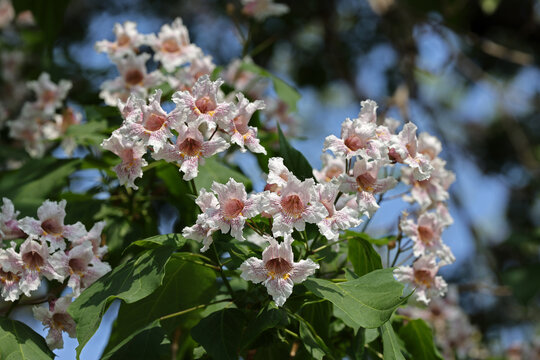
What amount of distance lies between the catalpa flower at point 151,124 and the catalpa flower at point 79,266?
29 centimetres

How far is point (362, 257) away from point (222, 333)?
38cm

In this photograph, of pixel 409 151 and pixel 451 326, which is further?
pixel 451 326

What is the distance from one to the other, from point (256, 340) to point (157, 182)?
800 millimetres

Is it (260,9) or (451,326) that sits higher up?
(260,9)

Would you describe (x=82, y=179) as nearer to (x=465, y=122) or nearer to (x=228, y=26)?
(x=228, y=26)

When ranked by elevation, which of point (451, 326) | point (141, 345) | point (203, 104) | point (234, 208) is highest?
point (203, 104)

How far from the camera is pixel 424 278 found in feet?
5.24

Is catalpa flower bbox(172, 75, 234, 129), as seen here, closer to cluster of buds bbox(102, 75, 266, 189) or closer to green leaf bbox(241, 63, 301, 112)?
cluster of buds bbox(102, 75, 266, 189)

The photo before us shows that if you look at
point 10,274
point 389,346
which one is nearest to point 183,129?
point 10,274

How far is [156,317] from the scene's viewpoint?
4.82ft

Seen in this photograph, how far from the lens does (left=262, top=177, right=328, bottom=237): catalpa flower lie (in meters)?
1.21

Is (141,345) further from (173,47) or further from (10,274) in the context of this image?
(173,47)

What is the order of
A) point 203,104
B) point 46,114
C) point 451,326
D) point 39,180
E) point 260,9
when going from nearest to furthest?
point 203,104
point 39,180
point 46,114
point 260,9
point 451,326

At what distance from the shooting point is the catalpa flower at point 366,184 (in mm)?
1328
